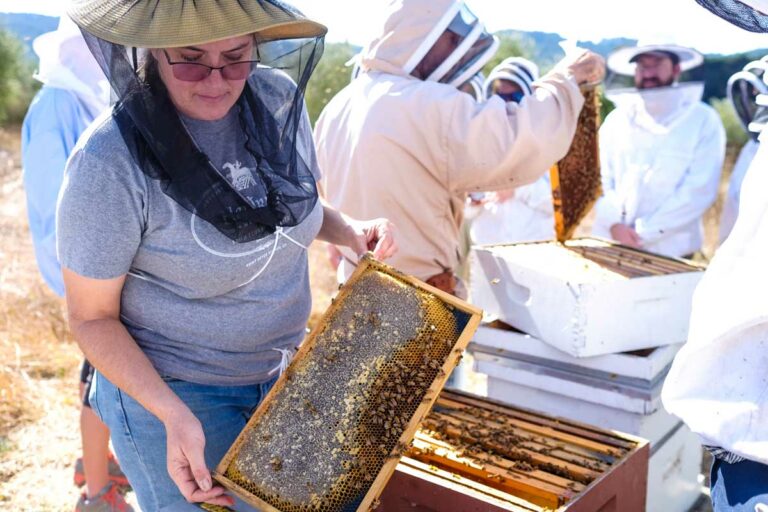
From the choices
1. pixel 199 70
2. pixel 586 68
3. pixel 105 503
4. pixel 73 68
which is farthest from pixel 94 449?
pixel 586 68

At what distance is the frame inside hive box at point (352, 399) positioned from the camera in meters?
1.99

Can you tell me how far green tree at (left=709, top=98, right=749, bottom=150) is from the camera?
48.7ft

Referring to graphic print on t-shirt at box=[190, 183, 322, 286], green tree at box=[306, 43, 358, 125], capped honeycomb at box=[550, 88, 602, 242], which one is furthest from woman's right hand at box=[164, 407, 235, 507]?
green tree at box=[306, 43, 358, 125]

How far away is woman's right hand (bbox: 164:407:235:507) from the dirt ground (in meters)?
2.61

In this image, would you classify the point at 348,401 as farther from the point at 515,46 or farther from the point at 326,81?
the point at 515,46

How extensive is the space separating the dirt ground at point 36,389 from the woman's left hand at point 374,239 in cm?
226

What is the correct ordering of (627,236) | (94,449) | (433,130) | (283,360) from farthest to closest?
(627,236)
(94,449)
(433,130)
(283,360)

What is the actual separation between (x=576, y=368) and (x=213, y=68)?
1.88 meters

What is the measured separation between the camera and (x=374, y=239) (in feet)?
8.36

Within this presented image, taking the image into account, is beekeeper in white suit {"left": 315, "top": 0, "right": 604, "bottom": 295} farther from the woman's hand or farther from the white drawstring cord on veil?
the woman's hand

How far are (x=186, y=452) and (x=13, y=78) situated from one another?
18.7 m

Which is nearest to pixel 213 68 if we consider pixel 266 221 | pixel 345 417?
pixel 266 221

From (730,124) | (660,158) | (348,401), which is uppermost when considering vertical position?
(730,124)

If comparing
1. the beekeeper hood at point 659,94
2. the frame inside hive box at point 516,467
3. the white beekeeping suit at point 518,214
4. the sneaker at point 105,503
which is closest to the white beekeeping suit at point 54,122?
the sneaker at point 105,503
